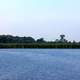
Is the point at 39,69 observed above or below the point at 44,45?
below

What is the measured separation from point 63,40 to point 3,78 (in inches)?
4202

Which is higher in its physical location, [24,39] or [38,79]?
[24,39]

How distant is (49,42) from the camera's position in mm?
123375

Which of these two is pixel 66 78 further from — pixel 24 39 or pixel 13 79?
pixel 24 39

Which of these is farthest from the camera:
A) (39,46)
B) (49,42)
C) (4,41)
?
(4,41)

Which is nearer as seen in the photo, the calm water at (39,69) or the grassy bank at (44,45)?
the calm water at (39,69)

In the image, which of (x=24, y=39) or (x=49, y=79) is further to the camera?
(x=24, y=39)

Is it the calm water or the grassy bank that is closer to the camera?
the calm water

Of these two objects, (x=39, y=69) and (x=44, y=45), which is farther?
(x=44, y=45)

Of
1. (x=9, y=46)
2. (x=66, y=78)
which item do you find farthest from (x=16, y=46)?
(x=66, y=78)

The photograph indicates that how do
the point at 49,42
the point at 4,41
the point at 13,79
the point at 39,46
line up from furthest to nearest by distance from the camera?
the point at 4,41, the point at 49,42, the point at 39,46, the point at 13,79

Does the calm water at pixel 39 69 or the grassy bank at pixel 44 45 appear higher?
the grassy bank at pixel 44 45

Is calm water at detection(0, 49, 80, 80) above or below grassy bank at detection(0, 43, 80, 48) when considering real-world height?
below

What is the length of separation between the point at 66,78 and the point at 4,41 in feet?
346
